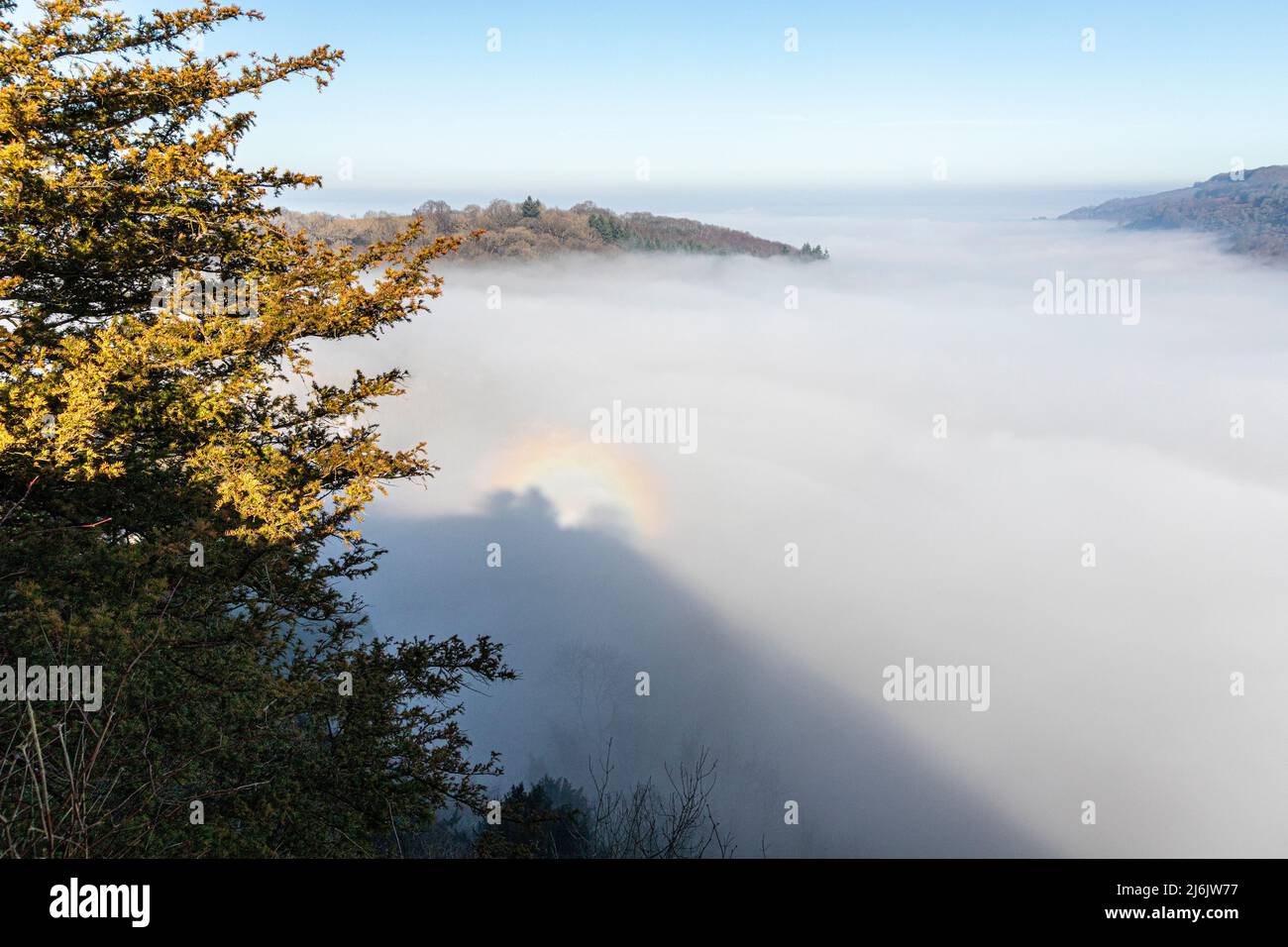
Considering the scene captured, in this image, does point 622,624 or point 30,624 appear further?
point 622,624

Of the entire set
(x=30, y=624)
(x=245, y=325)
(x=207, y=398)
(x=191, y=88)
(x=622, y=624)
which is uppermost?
(x=191, y=88)

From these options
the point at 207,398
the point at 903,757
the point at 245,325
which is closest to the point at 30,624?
the point at 207,398

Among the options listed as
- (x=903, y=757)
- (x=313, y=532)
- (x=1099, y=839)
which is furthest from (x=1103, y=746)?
(x=313, y=532)

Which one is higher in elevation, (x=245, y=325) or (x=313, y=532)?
(x=245, y=325)
